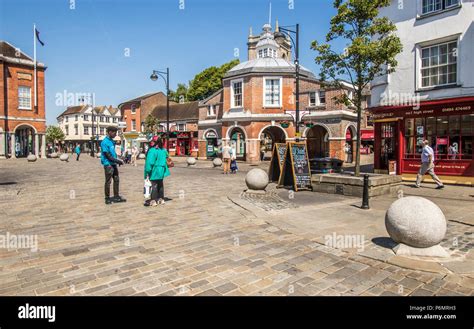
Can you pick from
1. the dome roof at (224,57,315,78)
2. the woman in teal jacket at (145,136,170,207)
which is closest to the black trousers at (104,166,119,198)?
the woman in teal jacket at (145,136,170,207)

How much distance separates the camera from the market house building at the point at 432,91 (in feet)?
44.0

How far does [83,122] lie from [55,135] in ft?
24.9

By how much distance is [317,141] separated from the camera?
112ft

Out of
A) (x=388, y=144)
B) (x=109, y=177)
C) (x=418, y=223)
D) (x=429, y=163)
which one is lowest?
(x=418, y=223)

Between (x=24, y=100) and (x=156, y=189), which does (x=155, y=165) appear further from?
(x=24, y=100)

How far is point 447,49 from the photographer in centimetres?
1405

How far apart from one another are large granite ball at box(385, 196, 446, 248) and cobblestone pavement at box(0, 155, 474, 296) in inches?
23.2

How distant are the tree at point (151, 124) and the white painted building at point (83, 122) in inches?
1163

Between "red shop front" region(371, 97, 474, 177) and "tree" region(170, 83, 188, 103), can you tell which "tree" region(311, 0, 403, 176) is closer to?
"red shop front" region(371, 97, 474, 177)

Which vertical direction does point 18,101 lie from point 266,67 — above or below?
below

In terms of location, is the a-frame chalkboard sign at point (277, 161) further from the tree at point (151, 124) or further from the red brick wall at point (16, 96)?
the tree at point (151, 124)

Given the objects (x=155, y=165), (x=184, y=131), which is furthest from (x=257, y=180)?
(x=184, y=131)

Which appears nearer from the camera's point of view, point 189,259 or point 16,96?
point 189,259
